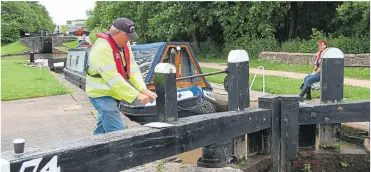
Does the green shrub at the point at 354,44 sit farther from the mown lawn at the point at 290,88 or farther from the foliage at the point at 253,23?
the mown lawn at the point at 290,88

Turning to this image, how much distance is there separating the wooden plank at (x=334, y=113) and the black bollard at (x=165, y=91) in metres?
2.07

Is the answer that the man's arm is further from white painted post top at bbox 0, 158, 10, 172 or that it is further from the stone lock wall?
the stone lock wall

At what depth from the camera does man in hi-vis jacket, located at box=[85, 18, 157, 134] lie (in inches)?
147

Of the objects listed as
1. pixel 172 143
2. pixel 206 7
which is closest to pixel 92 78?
pixel 172 143

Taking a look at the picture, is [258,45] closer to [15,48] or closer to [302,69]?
[302,69]

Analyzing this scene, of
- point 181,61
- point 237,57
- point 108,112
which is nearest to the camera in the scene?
point 108,112

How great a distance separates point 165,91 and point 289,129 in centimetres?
203

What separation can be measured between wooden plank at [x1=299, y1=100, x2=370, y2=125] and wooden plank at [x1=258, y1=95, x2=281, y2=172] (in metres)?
0.30

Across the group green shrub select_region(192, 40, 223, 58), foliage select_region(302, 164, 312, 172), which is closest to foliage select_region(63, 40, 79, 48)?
green shrub select_region(192, 40, 223, 58)

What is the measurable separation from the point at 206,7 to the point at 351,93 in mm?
14987

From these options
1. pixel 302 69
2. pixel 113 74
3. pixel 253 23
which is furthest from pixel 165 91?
pixel 253 23

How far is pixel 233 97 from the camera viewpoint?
14.7 ft

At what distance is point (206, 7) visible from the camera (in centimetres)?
2359

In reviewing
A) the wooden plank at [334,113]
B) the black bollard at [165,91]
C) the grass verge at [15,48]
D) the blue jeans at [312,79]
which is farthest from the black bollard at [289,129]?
the grass verge at [15,48]
